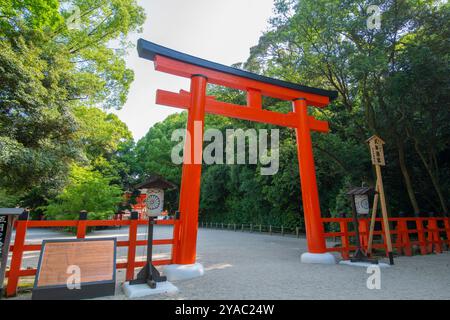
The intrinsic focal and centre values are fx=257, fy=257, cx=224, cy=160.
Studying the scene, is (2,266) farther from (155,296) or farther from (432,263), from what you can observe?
(432,263)

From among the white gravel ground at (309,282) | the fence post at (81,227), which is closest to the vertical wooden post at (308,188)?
the white gravel ground at (309,282)

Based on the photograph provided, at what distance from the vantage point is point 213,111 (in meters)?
6.37

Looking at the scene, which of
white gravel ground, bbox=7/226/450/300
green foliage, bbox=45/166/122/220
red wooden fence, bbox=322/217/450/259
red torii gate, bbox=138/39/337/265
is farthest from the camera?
green foliage, bbox=45/166/122/220

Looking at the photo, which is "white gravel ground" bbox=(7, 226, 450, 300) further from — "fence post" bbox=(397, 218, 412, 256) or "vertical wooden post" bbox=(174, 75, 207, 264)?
"fence post" bbox=(397, 218, 412, 256)

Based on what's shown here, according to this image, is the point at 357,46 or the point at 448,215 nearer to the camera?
the point at 357,46

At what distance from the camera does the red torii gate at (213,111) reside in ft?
17.7

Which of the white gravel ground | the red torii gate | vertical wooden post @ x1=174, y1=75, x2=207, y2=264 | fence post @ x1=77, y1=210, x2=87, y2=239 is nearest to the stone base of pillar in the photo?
the red torii gate

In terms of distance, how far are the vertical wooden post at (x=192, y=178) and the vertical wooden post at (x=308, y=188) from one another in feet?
10.3

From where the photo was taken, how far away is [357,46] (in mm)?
8203

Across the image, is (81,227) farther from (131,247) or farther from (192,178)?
(192,178)

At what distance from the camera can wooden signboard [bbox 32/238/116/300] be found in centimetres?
365
